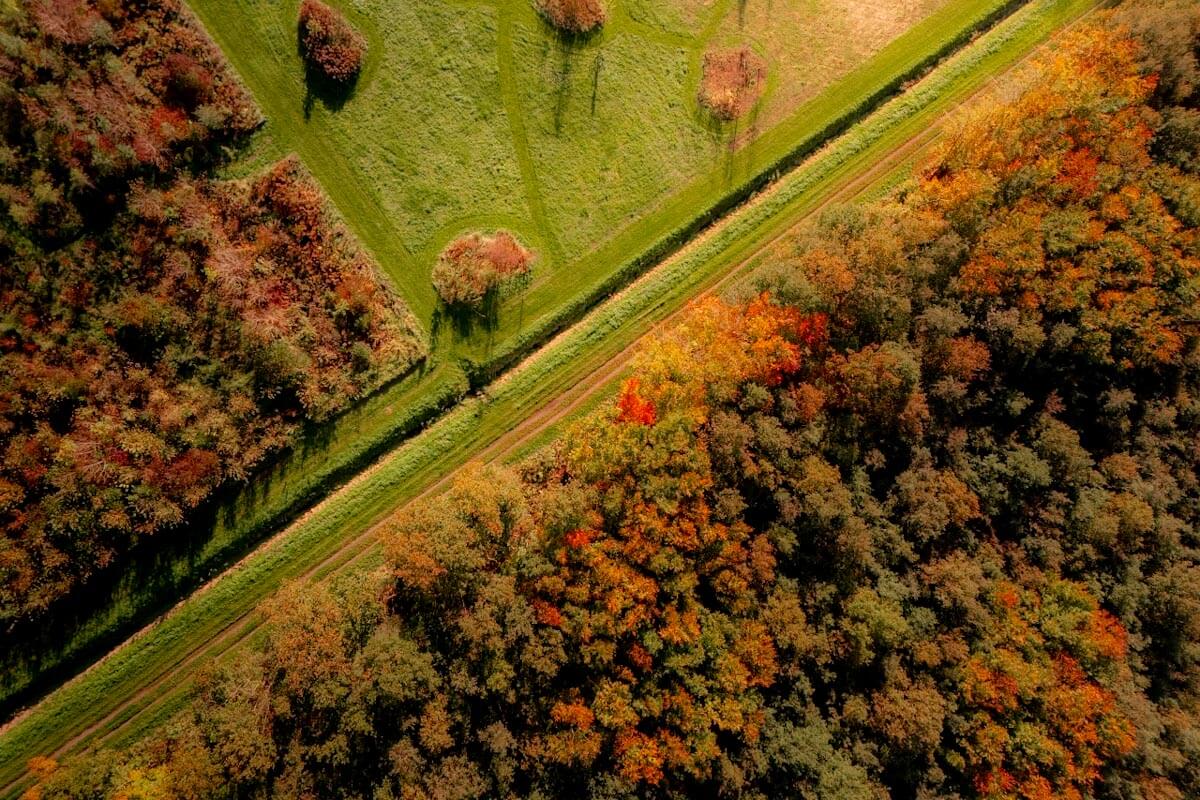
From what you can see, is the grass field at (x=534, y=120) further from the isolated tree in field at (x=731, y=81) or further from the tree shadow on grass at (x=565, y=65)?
the isolated tree in field at (x=731, y=81)

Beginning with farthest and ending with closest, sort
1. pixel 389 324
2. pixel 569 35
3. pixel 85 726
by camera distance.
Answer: pixel 569 35, pixel 389 324, pixel 85 726

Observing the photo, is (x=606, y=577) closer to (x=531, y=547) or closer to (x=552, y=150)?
(x=531, y=547)

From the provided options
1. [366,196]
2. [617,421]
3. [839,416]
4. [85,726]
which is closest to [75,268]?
[366,196]

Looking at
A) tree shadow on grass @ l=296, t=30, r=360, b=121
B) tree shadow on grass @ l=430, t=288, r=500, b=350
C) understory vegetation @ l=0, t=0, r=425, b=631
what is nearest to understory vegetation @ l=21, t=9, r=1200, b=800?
tree shadow on grass @ l=430, t=288, r=500, b=350

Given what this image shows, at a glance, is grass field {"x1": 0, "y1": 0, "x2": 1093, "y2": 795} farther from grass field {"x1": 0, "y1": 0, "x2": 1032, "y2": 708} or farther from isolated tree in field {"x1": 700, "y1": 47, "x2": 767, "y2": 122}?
isolated tree in field {"x1": 700, "y1": 47, "x2": 767, "y2": 122}

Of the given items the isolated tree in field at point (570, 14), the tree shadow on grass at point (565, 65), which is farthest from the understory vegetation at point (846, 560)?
the isolated tree in field at point (570, 14)

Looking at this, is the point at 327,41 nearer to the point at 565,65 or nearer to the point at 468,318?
the point at 565,65

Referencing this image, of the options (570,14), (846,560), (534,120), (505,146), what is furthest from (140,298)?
(846,560)
